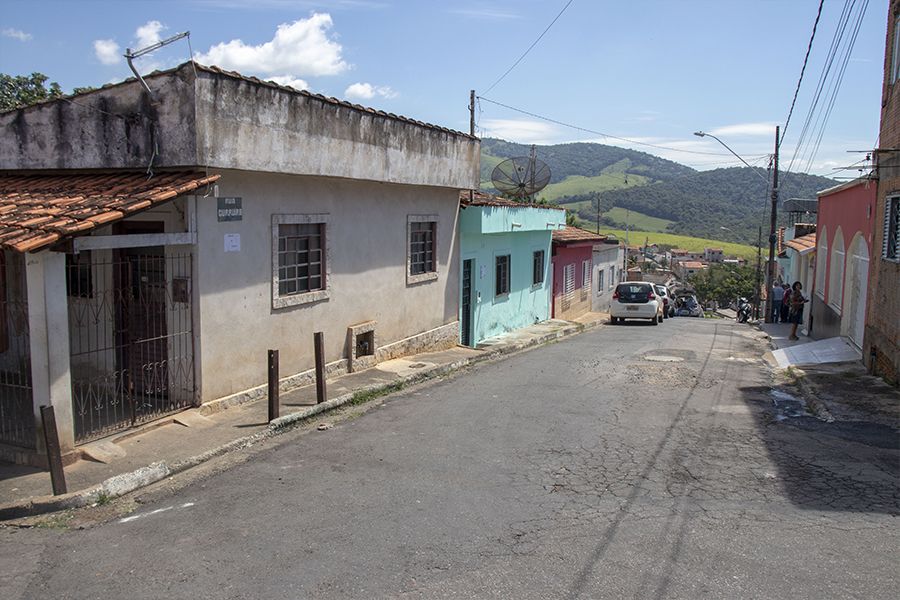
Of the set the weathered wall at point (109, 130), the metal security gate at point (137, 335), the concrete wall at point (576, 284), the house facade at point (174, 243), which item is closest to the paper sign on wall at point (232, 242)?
the house facade at point (174, 243)

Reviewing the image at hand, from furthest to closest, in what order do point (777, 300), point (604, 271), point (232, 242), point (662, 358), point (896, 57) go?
point (604, 271) < point (777, 300) < point (662, 358) < point (896, 57) < point (232, 242)

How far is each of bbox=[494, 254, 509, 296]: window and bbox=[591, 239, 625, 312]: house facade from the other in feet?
39.0

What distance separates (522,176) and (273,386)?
1451cm

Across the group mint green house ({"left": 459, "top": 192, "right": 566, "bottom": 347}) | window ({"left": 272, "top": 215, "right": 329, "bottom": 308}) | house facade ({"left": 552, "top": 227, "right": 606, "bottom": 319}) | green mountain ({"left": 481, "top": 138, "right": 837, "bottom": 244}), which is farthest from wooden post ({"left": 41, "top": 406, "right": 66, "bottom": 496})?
green mountain ({"left": 481, "top": 138, "right": 837, "bottom": 244})

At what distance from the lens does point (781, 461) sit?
24.8 ft

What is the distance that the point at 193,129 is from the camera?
27.8 ft

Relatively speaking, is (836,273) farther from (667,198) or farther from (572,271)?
(667,198)

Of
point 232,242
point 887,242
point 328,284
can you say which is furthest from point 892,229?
point 232,242

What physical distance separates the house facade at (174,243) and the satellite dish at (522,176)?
1022cm

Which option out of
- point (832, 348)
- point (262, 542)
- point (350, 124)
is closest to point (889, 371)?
point (832, 348)

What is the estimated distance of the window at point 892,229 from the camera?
11859 millimetres

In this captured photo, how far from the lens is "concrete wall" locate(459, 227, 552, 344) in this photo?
1741 centimetres

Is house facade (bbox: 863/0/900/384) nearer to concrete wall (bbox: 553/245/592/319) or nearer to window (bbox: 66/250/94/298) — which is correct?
window (bbox: 66/250/94/298)

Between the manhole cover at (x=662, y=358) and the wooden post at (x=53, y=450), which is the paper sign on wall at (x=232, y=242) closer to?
the wooden post at (x=53, y=450)
